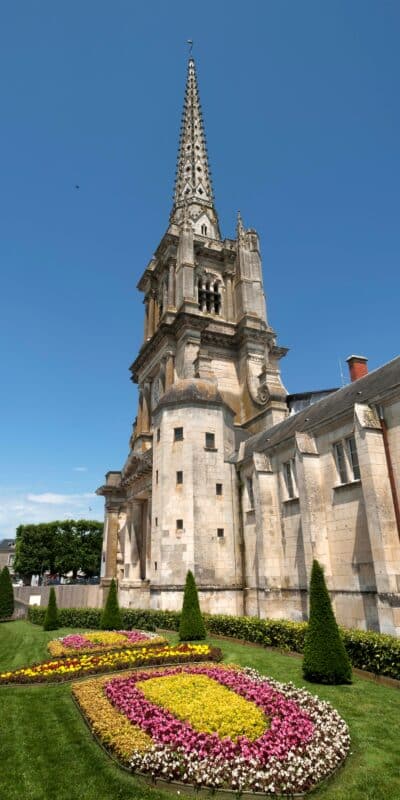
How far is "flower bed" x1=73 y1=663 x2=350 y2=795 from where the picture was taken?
725cm

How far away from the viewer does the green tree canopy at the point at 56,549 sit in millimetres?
70875

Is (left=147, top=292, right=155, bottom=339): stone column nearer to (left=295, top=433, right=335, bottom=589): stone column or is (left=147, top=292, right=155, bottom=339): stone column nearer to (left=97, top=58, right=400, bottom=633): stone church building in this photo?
(left=97, top=58, right=400, bottom=633): stone church building

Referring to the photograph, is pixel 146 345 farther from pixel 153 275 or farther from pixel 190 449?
pixel 190 449

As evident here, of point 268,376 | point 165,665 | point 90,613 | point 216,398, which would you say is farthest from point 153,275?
point 165,665

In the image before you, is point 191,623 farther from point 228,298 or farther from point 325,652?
point 228,298

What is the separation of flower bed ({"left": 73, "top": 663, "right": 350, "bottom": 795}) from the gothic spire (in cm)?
5109

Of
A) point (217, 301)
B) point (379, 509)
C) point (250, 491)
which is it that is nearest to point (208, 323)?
point (217, 301)

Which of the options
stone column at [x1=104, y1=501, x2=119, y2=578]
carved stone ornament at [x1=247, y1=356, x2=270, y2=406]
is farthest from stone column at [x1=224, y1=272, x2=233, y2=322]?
stone column at [x1=104, y1=501, x2=119, y2=578]

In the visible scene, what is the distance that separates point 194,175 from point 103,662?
195ft

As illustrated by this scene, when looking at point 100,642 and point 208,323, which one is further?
point 208,323

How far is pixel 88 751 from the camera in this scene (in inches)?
336

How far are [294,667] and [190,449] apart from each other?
16609mm

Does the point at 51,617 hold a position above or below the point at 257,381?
below

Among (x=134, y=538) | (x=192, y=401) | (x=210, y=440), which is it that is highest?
(x=192, y=401)
